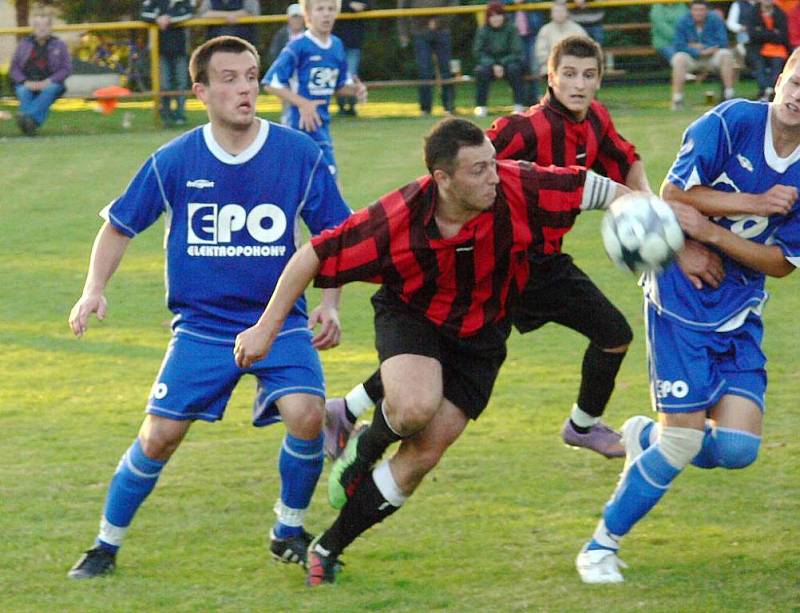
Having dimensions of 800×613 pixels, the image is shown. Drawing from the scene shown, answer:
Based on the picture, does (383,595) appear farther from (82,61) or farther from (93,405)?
(82,61)

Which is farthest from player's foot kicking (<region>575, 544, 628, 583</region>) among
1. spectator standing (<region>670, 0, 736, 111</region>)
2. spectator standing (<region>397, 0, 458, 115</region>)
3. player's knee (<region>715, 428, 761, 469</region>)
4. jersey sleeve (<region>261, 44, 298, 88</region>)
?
spectator standing (<region>397, 0, 458, 115</region>)

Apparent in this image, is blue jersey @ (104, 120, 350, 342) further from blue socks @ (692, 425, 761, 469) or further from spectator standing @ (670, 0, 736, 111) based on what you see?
spectator standing @ (670, 0, 736, 111)

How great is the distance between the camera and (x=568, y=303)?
612 cm

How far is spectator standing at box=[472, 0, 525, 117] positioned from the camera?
1938 centimetres

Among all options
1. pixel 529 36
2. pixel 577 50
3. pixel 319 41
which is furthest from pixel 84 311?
pixel 529 36

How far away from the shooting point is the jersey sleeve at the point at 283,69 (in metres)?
12.1

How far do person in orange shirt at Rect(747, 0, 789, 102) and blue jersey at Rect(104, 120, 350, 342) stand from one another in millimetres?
14808

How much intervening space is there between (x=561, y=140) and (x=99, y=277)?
2.03 m

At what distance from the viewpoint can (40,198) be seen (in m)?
13.8

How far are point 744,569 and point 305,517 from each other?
5.18 ft

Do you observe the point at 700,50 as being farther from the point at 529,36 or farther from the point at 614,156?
the point at 614,156

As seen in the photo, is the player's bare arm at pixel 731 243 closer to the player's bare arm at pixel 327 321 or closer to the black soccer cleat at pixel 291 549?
the player's bare arm at pixel 327 321

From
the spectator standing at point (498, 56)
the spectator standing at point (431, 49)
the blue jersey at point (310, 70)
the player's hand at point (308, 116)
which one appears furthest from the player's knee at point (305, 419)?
the spectator standing at point (431, 49)

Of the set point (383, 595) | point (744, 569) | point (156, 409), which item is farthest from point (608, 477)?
point (156, 409)
